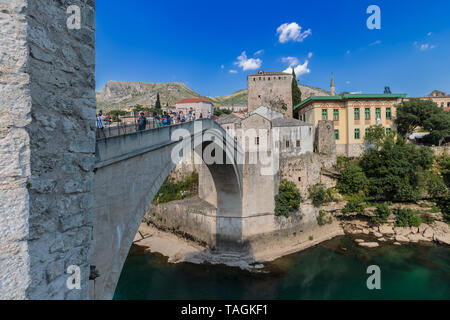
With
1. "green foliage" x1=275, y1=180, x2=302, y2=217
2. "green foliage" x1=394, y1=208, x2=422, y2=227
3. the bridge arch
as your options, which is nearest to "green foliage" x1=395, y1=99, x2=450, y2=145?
"green foliage" x1=394, y1=208, x2=422, y2=227

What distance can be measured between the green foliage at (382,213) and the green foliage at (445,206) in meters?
3.88

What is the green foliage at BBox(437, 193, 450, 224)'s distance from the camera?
59.6 feet

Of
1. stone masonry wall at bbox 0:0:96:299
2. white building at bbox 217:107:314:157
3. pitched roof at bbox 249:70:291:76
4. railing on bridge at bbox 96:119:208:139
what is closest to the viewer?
stone masonry wall at bbox 0:0:96:299

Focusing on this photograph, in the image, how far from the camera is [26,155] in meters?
1.86

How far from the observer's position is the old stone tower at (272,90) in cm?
3138

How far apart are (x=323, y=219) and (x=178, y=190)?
39.3 ft

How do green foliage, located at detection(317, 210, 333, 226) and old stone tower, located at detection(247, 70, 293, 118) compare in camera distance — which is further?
old stone tower, located at detection(247, 70, 293, 118)

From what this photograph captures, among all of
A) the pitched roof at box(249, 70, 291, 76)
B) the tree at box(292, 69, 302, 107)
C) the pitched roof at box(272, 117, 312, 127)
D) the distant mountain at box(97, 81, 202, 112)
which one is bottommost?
the pitched roof at box(272, 117, 312, 127)

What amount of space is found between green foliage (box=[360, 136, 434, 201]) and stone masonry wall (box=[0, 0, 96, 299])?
20452mm

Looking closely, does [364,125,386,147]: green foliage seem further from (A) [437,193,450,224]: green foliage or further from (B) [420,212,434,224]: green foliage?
(B) [420,212,434,224]: green foliage

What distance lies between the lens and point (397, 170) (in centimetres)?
1798

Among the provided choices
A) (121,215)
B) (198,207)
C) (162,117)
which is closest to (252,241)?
(198,207)

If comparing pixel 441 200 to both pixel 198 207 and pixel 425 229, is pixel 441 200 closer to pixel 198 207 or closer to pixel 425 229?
pixel 425 229

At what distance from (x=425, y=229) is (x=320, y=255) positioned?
869cm
